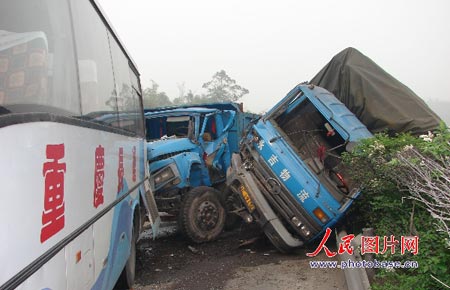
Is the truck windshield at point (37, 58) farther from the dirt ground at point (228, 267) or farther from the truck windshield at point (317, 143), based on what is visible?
the truck windshield at point (317, 143)

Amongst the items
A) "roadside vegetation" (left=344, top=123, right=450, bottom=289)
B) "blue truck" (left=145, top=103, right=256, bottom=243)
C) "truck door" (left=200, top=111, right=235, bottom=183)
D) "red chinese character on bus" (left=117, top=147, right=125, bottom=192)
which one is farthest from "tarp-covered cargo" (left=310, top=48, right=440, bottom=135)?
"red chinese character on bus" (left=117, top=147, right=125, bottom=192)

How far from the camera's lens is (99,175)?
122 inches

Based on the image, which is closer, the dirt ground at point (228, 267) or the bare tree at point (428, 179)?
the bare tree at point (428, 179)

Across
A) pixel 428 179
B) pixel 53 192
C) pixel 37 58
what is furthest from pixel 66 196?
pixel 428 179

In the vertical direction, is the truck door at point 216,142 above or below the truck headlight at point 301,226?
above

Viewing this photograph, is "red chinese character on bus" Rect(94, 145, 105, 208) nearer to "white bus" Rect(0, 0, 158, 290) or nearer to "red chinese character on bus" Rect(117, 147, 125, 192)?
"white bus" Rect(0, 0, 158, 290)

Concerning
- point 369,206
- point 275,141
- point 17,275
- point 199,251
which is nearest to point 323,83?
point 275,141

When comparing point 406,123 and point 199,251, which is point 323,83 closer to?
point 406,123

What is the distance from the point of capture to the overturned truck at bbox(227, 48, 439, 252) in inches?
241

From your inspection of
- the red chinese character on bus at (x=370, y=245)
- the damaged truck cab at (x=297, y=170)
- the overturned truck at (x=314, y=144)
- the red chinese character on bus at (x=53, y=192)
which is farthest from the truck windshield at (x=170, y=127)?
the red chinese character on bus at (x=53, y=192)

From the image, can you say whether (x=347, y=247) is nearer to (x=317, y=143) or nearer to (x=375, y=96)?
(x=317, y=143)

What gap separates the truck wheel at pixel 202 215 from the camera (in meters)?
6.93

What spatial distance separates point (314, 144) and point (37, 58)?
5.81 m

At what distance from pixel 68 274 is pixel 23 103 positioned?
996 millimetres
